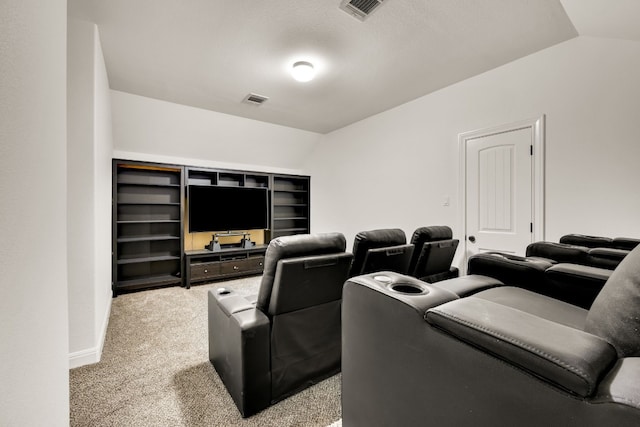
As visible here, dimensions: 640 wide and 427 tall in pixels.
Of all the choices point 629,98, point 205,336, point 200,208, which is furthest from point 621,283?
point 200,208

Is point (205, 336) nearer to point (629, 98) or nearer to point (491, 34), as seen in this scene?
point (491, 34)

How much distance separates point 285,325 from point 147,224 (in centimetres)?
380

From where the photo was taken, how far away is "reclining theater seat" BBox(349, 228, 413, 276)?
1.94m

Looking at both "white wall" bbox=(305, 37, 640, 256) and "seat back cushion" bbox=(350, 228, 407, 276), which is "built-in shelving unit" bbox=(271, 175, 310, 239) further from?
"seat back cushion" bbox=(350, 228, 407, 276)

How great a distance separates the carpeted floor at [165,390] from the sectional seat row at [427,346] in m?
0.10

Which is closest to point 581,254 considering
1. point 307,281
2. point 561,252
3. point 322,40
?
point 561,252

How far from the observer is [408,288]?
110cm

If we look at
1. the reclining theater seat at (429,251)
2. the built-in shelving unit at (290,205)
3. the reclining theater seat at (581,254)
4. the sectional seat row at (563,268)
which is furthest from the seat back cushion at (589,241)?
the built-in shelving unit at (290,205)

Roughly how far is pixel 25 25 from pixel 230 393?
189cm

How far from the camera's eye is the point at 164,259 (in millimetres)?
4250

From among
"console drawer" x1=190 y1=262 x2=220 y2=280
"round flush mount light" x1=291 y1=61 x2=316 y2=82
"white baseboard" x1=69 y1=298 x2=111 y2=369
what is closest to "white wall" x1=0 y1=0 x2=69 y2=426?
"white baseboard" x1=69 y1=298 x2=111 y2=369

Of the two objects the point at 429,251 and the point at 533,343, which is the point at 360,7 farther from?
the point at 533,343

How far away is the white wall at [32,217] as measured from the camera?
621 mm

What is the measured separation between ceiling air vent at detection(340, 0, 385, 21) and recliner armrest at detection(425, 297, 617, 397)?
2223 mm
